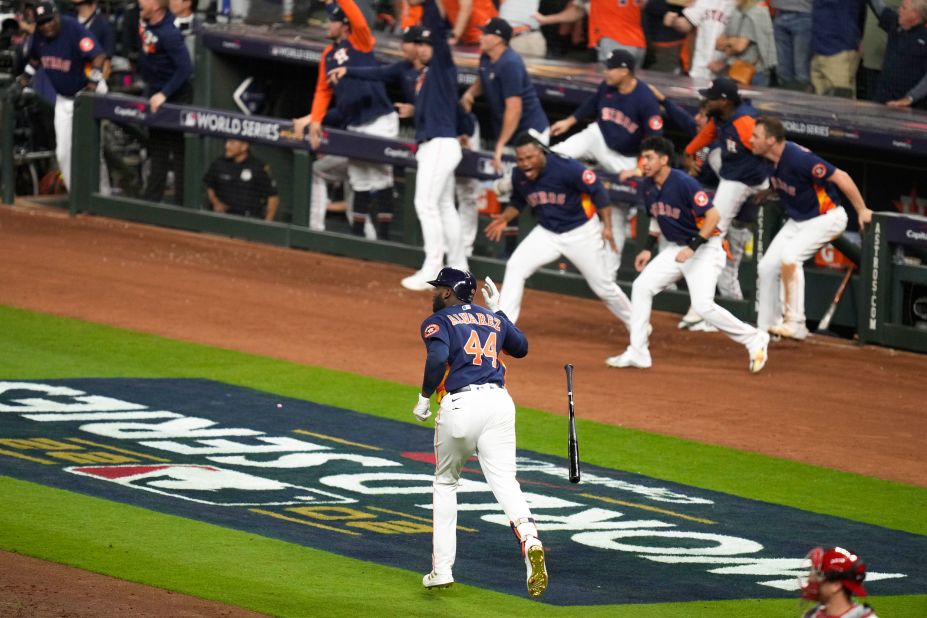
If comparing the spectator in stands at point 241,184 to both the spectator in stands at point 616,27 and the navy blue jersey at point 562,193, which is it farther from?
the navy blue jersey at point 562,193

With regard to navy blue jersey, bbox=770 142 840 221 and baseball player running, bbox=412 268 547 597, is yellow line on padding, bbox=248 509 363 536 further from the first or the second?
navy blue jersey, bbox=770 142 840 221

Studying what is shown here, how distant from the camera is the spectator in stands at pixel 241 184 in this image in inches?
707

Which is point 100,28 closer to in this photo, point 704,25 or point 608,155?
point 608,155

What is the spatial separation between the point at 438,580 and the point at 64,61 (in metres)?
12.7

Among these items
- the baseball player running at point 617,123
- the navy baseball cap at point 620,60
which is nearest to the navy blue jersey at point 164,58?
the baseball player running at point 617,123

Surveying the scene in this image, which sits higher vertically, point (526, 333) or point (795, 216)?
point (795, 216)

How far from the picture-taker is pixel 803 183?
1385cm

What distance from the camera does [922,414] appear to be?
12.4m

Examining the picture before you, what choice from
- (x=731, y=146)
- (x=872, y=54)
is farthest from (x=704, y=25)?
(x=731, y=146)

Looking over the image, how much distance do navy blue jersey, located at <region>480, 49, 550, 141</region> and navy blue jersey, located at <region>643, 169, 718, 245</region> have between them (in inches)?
106

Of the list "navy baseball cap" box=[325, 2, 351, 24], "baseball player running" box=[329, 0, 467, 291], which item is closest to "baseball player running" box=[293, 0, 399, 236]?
"navy baseball cap" box=[325, 2, 351, 24]

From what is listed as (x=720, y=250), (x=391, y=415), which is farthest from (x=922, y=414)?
(x=391, y=415)

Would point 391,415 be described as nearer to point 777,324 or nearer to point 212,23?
point 777,324

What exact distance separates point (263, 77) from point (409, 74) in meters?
4.37
